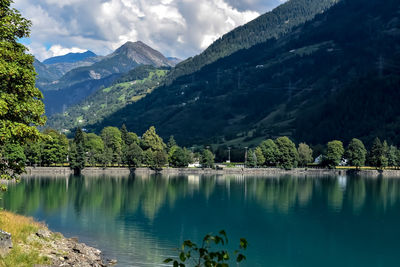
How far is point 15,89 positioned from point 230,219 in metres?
57.3

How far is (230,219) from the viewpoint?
80562 mm

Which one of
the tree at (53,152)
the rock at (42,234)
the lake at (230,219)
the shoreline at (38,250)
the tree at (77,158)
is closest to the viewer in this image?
the shoreline at (38,250)

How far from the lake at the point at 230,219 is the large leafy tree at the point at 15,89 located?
2101 centimetres

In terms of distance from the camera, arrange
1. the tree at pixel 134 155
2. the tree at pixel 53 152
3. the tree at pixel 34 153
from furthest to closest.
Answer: the tree at pixel 134 155, the tree at pixel 53 152, the tree at pixel 34 153

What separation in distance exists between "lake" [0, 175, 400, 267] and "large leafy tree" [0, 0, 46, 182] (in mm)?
21012

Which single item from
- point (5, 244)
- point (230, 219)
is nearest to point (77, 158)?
point (230, 219)

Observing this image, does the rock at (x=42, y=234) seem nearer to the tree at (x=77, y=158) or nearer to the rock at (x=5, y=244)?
the rock at (x=5, y=244)

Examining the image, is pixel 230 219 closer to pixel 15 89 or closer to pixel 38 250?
pixel 38 250

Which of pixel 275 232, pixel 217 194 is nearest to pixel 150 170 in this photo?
pixel 217 194

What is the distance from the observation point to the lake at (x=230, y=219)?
54312 mm

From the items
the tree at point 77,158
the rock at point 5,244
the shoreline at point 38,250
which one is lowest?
the shoreline at point 38,250

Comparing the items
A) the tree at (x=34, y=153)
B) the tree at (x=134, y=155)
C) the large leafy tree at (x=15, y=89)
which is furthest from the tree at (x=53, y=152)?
the large leafy tree at (x=15, y=89)

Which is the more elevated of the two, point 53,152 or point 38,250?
point 53,152

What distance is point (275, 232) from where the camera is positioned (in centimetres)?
6900
